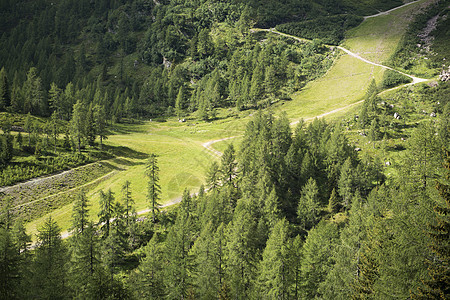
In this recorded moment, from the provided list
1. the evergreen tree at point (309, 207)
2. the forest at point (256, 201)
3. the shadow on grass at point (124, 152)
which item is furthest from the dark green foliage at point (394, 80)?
the shadow on grass at point (124, 152)

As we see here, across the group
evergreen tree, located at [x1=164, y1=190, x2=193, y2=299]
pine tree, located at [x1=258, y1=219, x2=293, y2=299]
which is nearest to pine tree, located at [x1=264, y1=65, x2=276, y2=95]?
evergreen tree, located at [x1=164, y1=190, x2=193, y2=299]

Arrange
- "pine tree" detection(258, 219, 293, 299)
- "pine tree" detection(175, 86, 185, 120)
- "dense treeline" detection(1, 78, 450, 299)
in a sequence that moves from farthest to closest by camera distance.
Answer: "pine tree" detection(175, 86, 185, 120)
"pine tree" detection(258, 219, 293, 299)
"dense treeline" detection(1, 78, 450, 299)

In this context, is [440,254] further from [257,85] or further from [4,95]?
[4,95]

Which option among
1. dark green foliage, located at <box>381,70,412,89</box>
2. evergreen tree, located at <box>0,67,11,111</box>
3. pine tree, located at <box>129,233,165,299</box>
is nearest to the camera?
pine tree, located at <box>129,233,165,299</box>

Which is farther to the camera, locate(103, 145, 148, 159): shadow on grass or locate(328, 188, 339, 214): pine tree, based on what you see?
locate(103, 145, 148, 159): shadow on grass

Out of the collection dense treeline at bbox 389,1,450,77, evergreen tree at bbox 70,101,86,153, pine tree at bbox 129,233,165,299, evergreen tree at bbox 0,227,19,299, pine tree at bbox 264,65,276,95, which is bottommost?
pine tree at bbox 129,233,165,299

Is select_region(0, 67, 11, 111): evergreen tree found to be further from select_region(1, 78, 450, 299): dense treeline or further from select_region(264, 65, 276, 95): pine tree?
select_region(264, 65, 276, 95): pine tree

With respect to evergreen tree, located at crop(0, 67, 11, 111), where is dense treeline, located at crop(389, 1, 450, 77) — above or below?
above

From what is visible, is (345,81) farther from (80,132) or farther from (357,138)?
(80,132)

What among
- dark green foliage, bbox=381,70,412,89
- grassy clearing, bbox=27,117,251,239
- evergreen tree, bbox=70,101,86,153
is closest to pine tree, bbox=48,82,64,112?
grassy clearing, bbox=27,117,251,239
